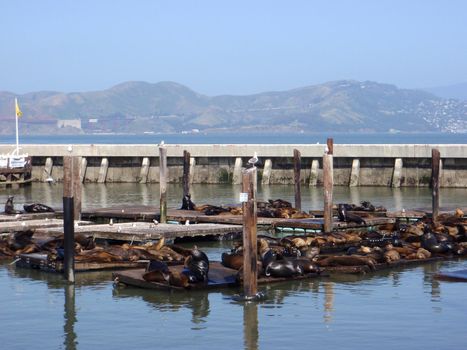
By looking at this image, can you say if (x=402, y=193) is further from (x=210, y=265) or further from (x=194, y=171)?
(x=210, y=265)

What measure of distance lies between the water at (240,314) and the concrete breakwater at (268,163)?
2086 cm

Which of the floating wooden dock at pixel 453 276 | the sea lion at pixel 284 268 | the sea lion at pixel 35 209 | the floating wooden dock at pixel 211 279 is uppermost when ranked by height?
the sea lion at pixel 35 209

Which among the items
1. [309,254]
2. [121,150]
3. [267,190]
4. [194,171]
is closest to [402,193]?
[267,190]

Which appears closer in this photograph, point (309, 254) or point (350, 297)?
point (350, 297)

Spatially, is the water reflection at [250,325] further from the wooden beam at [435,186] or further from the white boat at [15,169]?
the white boat at [15,169]

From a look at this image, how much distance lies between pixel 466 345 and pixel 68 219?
7875 millimetres

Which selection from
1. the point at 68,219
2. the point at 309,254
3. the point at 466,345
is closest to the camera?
the point at 466,345

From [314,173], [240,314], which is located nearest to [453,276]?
[240,314]

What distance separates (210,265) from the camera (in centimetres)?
1981

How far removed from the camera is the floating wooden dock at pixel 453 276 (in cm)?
1912

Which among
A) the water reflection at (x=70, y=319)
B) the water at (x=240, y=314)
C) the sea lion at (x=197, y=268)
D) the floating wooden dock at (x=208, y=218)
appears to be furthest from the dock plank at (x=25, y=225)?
the sea lion at (x=197, y=268)

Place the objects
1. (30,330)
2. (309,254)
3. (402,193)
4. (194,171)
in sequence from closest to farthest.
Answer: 1. (30,330)
2. (309,254)
3. (402,193)
4. (194,171)

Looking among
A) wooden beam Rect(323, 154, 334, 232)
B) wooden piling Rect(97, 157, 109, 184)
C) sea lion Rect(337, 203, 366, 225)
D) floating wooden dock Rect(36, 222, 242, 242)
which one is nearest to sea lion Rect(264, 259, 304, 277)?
floating wooden dock Rect(36, 222, 242, 242)

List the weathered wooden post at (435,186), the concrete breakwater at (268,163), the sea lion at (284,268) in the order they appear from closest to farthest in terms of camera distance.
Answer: the sea lion at (284,268) < the weathered wooden post at (435,186) < the concrete breakwater at (268,163)
